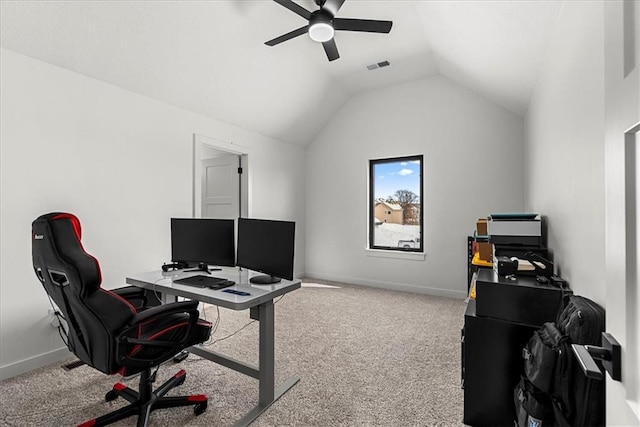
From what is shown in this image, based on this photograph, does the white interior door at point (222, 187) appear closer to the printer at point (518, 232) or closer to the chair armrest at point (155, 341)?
the chair armrest at point (155, 341)

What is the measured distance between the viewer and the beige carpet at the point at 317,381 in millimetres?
1840

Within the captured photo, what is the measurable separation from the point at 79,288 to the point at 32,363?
172 centimetres

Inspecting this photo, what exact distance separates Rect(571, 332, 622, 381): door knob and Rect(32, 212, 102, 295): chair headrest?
5.85 feet

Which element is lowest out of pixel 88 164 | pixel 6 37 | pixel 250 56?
pixel 88 164

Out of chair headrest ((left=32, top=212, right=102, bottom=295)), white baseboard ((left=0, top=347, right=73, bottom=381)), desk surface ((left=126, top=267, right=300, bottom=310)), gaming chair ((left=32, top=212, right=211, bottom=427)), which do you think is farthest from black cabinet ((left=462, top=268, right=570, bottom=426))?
white baseboard ((left=0, top=347, right=73, bottom=381))

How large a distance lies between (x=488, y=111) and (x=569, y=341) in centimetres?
372

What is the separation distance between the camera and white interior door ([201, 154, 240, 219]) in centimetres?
469

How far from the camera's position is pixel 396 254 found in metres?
4.84

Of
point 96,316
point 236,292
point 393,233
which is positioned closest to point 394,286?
point 393,233

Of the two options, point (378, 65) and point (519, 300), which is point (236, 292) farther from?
point (378, 65)

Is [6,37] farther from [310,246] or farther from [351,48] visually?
[310,246]

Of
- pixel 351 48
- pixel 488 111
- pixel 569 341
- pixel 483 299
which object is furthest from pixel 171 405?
pixel 488 111

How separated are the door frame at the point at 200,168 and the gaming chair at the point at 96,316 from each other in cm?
225

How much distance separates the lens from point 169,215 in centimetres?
351
